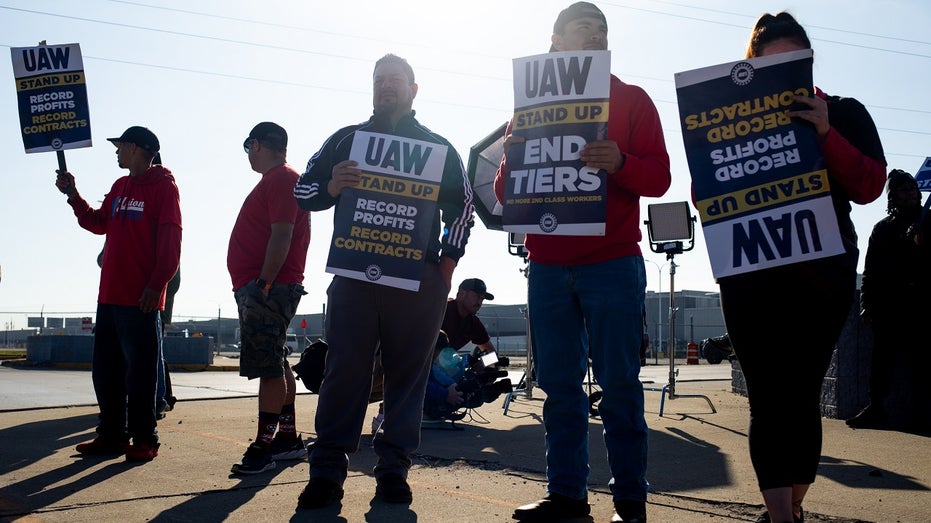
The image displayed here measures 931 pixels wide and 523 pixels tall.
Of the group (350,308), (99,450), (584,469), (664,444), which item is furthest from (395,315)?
(664,444)

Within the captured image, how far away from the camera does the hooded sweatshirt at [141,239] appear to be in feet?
15.7

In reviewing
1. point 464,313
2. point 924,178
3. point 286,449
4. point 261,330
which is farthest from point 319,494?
point 924,178

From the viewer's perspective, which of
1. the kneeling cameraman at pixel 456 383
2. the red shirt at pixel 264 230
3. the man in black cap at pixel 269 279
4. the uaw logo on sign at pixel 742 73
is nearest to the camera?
the uaw logo on sign at pixel 742 73

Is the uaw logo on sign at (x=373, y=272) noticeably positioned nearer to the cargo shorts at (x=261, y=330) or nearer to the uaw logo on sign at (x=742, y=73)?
the cargo shorts at (x=261, y=330)

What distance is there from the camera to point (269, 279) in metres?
4.45

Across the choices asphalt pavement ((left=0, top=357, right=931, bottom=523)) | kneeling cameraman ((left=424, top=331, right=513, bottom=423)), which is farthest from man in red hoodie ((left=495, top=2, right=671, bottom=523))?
kneeling cameraman ((left=424, top=331, right=513, bottom=423))

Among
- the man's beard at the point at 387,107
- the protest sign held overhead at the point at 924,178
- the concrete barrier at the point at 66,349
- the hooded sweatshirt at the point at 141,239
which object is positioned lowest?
the concrete barrier at the point at 66,349

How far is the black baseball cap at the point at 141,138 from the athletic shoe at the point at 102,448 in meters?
1.75

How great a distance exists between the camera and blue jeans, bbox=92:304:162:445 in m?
4.67

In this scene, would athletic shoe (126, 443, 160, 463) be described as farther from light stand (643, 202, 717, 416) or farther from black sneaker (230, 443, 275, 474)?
light stand (643, 202, 717, 416)

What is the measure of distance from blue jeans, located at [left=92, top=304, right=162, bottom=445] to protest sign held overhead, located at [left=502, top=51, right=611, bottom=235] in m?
2.58

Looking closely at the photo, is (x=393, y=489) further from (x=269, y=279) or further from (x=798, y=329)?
(x=798, y=329)

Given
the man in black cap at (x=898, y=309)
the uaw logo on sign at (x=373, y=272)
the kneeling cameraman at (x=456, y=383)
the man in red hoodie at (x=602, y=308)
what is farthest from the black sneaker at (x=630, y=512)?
the man in black cap at (x=898, y=309)

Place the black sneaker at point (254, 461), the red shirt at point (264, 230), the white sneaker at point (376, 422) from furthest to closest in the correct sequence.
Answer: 1. the white sneaker at point (376, 422)
2. the red shirt at point (264, 230)
3. the black sneaker at point (254, 461)
